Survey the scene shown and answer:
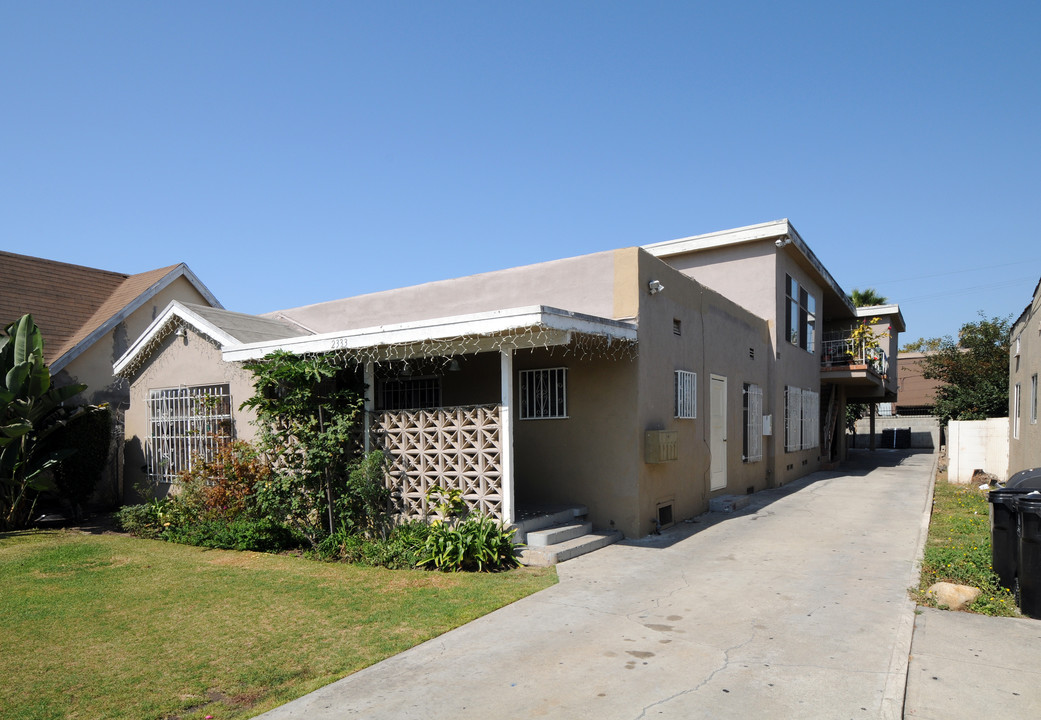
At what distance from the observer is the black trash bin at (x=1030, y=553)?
585cm

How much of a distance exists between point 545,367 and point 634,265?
2.02 m

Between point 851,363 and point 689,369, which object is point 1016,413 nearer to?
point 851,363

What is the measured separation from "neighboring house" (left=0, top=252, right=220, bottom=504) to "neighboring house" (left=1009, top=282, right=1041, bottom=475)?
54.9ft

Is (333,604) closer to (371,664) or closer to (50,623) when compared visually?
(371,664)

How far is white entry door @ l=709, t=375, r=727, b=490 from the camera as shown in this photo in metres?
12.3

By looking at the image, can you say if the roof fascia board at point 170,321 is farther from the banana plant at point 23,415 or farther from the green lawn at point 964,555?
the green lawn at point 964,555

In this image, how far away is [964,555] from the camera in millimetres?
7777

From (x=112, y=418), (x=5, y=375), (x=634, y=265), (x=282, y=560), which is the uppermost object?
(x=634, y=265)

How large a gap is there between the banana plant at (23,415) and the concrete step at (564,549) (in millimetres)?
8492

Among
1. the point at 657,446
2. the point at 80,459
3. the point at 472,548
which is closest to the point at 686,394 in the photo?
the point at 657,446

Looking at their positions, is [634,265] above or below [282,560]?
above

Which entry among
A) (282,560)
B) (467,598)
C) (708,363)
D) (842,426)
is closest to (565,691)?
(467,598)


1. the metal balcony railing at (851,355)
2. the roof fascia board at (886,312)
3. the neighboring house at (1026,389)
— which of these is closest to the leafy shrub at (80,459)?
the neighboring house at (1026,389)

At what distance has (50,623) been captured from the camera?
6.17 m
